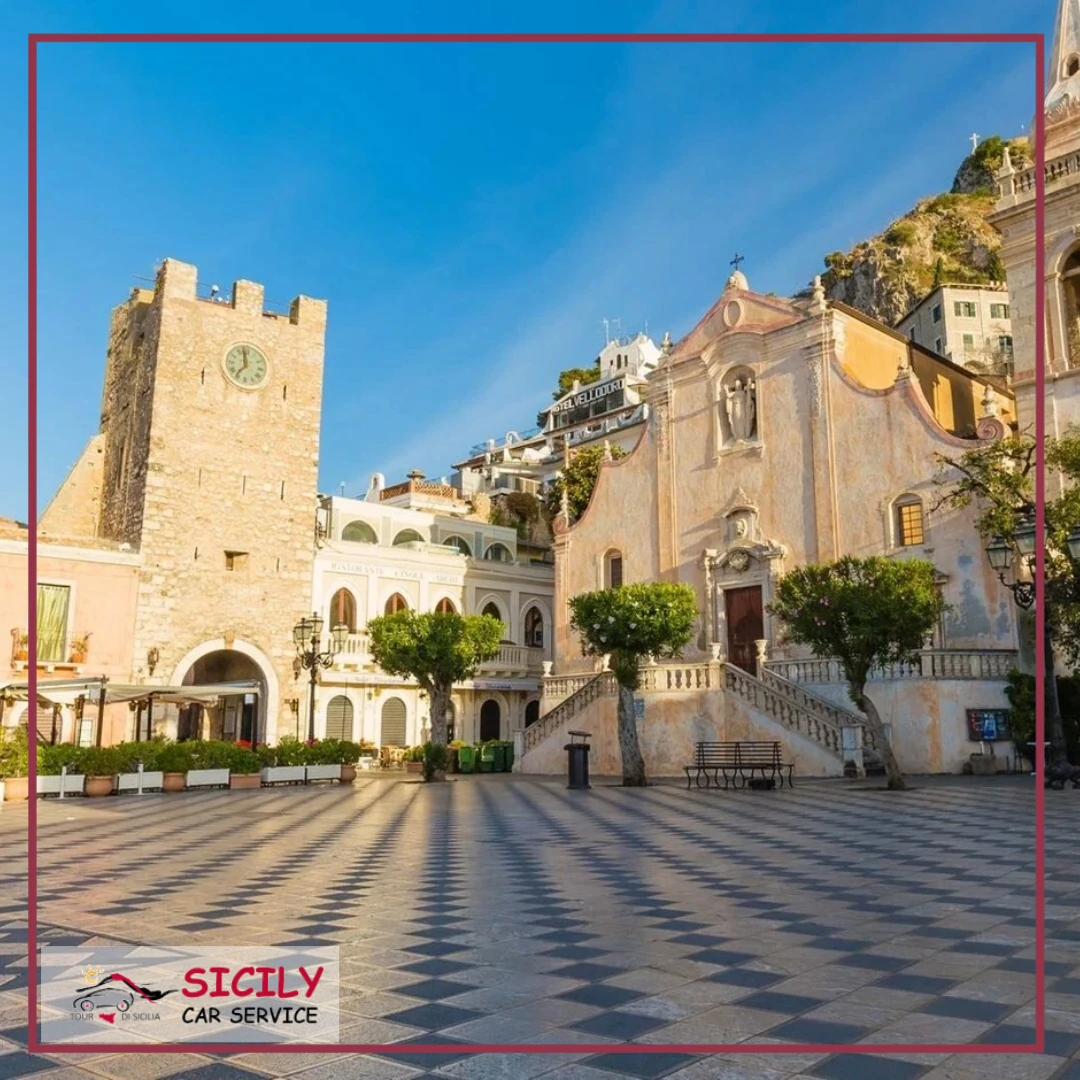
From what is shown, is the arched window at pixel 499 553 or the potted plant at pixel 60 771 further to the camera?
the arched window at pixel 499 553

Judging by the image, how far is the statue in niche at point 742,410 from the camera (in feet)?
116

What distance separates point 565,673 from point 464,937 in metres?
30.6

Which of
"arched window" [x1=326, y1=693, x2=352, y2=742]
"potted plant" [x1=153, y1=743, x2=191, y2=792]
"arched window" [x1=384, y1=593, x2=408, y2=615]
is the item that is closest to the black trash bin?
"potted plant" [x1=153, y1=743, x2=191, y2=792]

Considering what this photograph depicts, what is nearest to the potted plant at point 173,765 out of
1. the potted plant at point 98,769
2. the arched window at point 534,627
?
the potted plant at point 98,769

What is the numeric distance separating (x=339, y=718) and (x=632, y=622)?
55.3 ft

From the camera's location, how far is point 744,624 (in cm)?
3403

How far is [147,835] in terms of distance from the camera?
584 inches

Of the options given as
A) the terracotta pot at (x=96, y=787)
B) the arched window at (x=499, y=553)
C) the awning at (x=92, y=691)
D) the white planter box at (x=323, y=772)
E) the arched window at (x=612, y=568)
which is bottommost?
the white planter box at (x=323, y=772)

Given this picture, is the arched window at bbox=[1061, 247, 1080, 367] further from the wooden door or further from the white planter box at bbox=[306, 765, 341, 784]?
the white planter box at bbox=[306, 765, 341, 784]

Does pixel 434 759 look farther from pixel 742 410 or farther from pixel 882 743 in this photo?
pixel 742 410

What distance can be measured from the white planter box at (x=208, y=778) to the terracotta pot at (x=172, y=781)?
0.28 m

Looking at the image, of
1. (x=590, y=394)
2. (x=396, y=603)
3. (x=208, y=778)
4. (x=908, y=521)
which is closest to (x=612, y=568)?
(x=396, y=603)

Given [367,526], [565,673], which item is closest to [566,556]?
[565,673]

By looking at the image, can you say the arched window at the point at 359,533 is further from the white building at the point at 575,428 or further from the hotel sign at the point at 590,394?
the hotel sign at the point at 590,394
